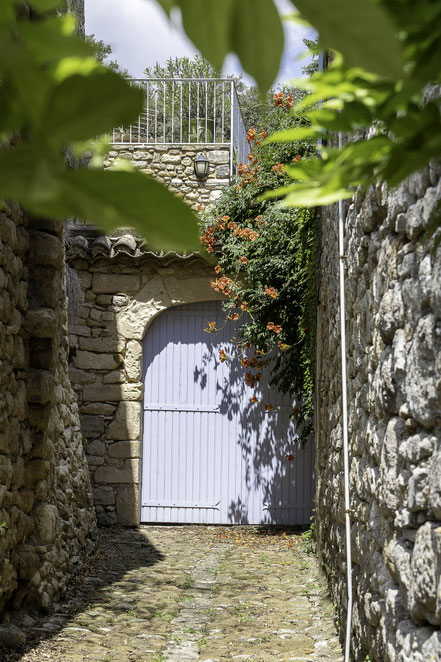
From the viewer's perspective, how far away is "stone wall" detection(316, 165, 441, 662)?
193 cm

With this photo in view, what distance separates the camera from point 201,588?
16.0ft

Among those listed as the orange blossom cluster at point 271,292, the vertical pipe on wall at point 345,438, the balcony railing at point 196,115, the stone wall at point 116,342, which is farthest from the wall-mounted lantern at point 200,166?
the vertical pipe on wall at point 345,438

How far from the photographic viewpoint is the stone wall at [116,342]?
7008 mm

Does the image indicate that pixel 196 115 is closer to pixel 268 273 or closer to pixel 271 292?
pixel 268 273

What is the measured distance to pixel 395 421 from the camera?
94.2 inches

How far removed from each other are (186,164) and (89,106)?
26.6 ft

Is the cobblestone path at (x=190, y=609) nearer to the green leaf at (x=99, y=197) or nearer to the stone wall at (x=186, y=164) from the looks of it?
the green leaf at (x=99, y=197)

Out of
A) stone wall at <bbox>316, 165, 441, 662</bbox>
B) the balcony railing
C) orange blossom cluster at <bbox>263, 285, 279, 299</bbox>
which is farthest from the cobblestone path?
the balcony railing

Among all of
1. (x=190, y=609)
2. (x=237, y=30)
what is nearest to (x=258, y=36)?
(x=237, y=30)

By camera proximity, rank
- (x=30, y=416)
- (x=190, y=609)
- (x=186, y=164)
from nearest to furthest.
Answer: (x=30, y=416) → (x=190, y=609) → (x=186, y=164)

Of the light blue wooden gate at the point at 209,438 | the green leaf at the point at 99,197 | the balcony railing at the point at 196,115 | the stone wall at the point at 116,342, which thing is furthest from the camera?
the balcony railing at the point at 196,115

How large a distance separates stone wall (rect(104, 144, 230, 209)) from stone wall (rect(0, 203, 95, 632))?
11.8 feet

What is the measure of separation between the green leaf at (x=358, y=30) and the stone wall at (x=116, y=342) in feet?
21.9

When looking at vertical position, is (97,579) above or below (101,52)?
below
